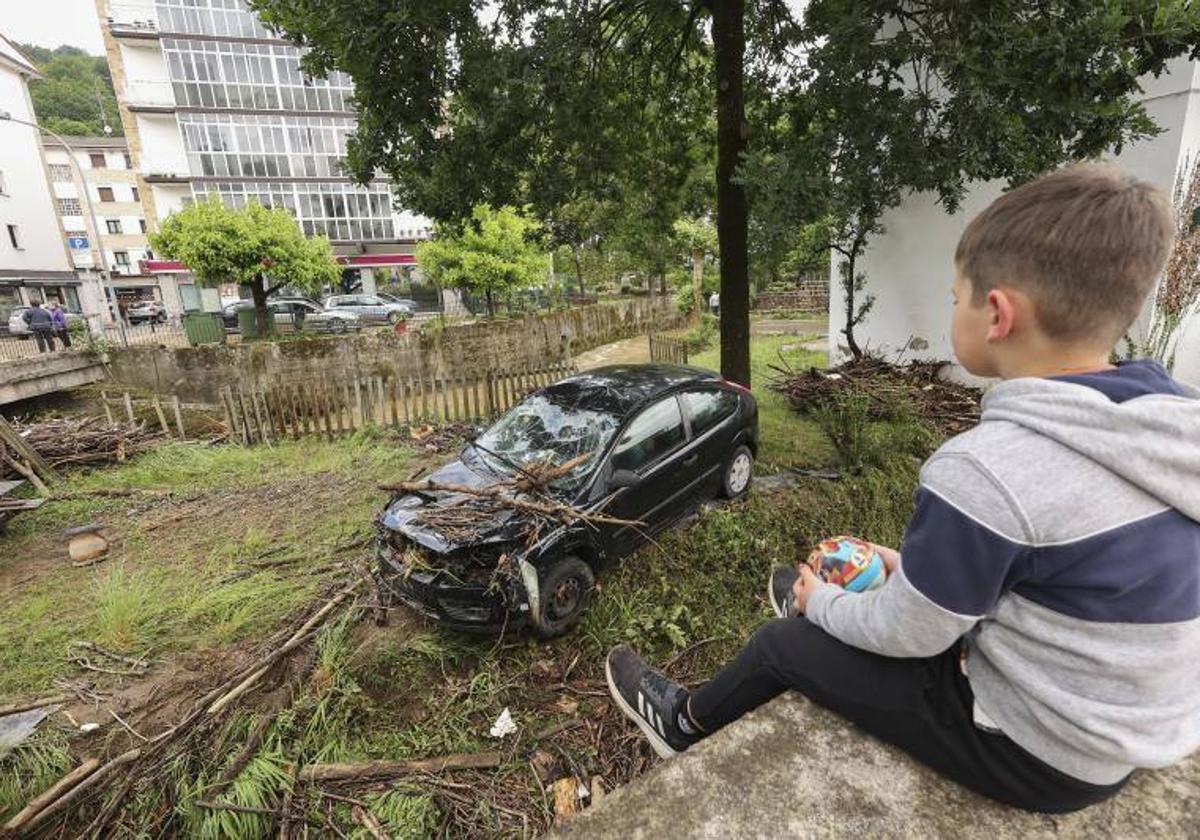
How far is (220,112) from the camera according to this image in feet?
107

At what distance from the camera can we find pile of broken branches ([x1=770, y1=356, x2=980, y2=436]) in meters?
7.28

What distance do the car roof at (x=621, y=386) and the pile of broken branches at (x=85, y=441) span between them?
8031 millimetres

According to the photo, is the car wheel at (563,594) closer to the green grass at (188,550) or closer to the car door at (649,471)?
the car door at (649,471)

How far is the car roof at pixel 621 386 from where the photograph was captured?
198 inches

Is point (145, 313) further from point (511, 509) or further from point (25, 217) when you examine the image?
point (511, 509)

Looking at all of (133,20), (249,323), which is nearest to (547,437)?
(249,323)

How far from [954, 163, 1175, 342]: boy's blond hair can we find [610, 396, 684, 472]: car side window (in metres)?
3.49

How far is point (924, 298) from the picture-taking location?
9172 mm

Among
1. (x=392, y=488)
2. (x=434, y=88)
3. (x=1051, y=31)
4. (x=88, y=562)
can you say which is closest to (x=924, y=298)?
(x=1051, y=31)

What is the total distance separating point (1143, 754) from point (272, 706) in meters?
4.26

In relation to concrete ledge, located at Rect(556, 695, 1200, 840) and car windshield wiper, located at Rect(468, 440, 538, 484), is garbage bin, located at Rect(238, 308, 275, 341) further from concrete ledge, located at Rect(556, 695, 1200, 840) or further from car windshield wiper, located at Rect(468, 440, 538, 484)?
concrete ledge, located at Rect(556, 695, 1200, 840)

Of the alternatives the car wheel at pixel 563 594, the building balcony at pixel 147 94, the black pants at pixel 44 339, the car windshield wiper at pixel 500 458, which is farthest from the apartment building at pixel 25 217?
the car wheel at pixel 563 594

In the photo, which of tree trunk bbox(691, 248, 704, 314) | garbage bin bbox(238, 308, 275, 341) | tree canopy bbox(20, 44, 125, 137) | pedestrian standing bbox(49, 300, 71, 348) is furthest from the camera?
tree canopy bbox(20, 44, 125, 137)

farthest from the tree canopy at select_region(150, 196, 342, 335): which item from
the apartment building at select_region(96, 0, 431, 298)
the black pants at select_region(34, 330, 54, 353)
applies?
the apartment building at select_region(96, 0, 431, 298)
